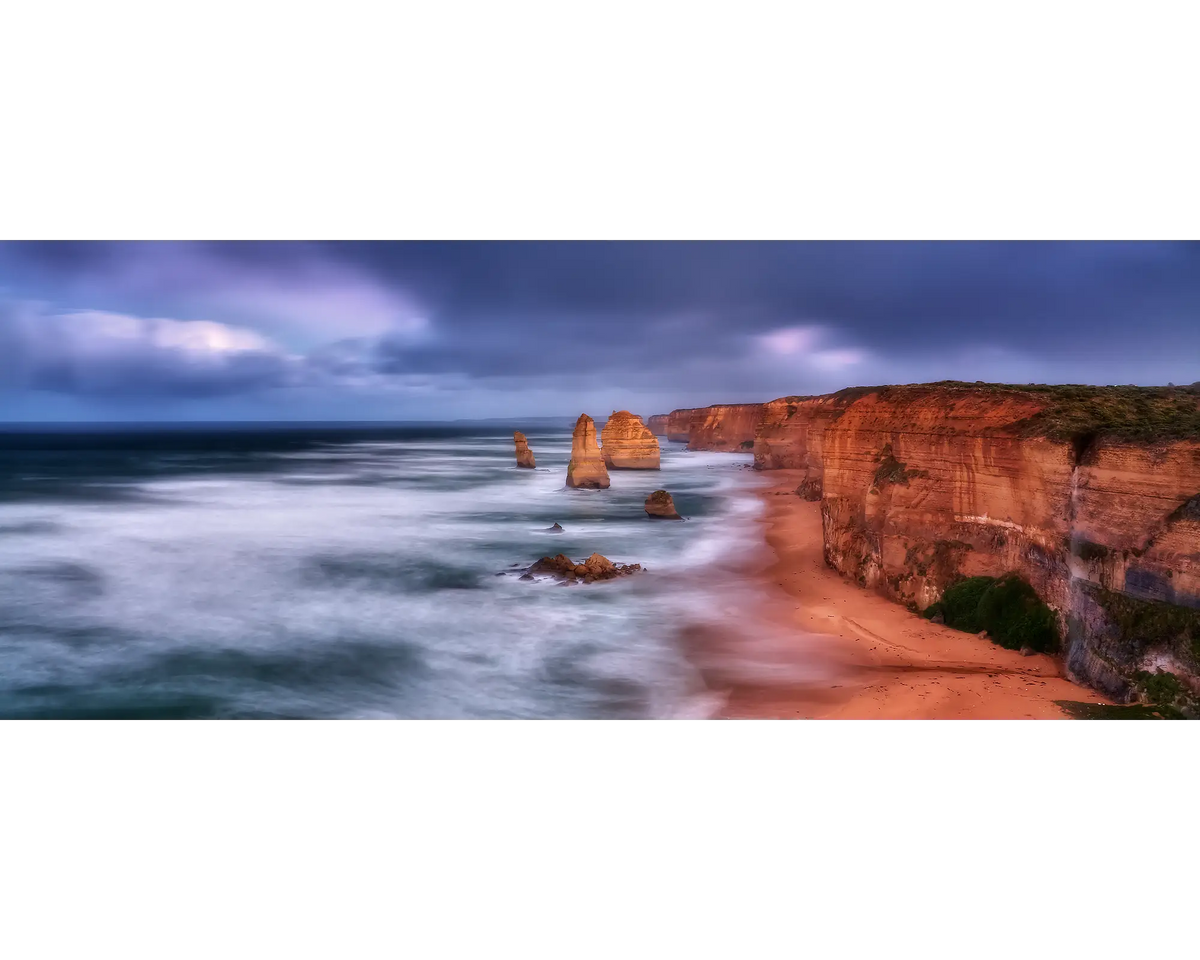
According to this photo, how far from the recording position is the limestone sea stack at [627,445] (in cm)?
3272

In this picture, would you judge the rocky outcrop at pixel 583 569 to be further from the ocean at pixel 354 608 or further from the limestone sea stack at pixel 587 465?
the limestone sea stack at pixel 587 465

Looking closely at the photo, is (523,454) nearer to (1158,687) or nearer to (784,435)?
(784,435)

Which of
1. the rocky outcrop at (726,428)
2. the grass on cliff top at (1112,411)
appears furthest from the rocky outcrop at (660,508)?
the rocky outcrop at (726,428)

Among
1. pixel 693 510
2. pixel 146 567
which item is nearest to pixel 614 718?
pixel 146 567

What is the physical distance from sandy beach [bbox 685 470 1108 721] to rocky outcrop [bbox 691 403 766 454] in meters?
39.3

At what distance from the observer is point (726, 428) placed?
169 feet

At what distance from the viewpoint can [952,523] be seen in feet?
31.5

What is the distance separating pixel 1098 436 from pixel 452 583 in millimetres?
11036

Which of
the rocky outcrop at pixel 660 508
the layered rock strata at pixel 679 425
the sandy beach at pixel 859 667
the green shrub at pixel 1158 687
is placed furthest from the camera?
the layered rock strata at pixel 679 425

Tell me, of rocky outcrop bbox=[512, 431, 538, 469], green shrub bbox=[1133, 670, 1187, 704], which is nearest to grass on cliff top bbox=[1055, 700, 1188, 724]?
green shrub bbox=[1133, 670, 1187, 704]

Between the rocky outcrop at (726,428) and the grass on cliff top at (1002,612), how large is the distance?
40022 millimetres

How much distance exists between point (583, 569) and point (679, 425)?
50218 mm

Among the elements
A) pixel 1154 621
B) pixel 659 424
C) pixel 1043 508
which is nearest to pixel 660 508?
pixel 1043 508
